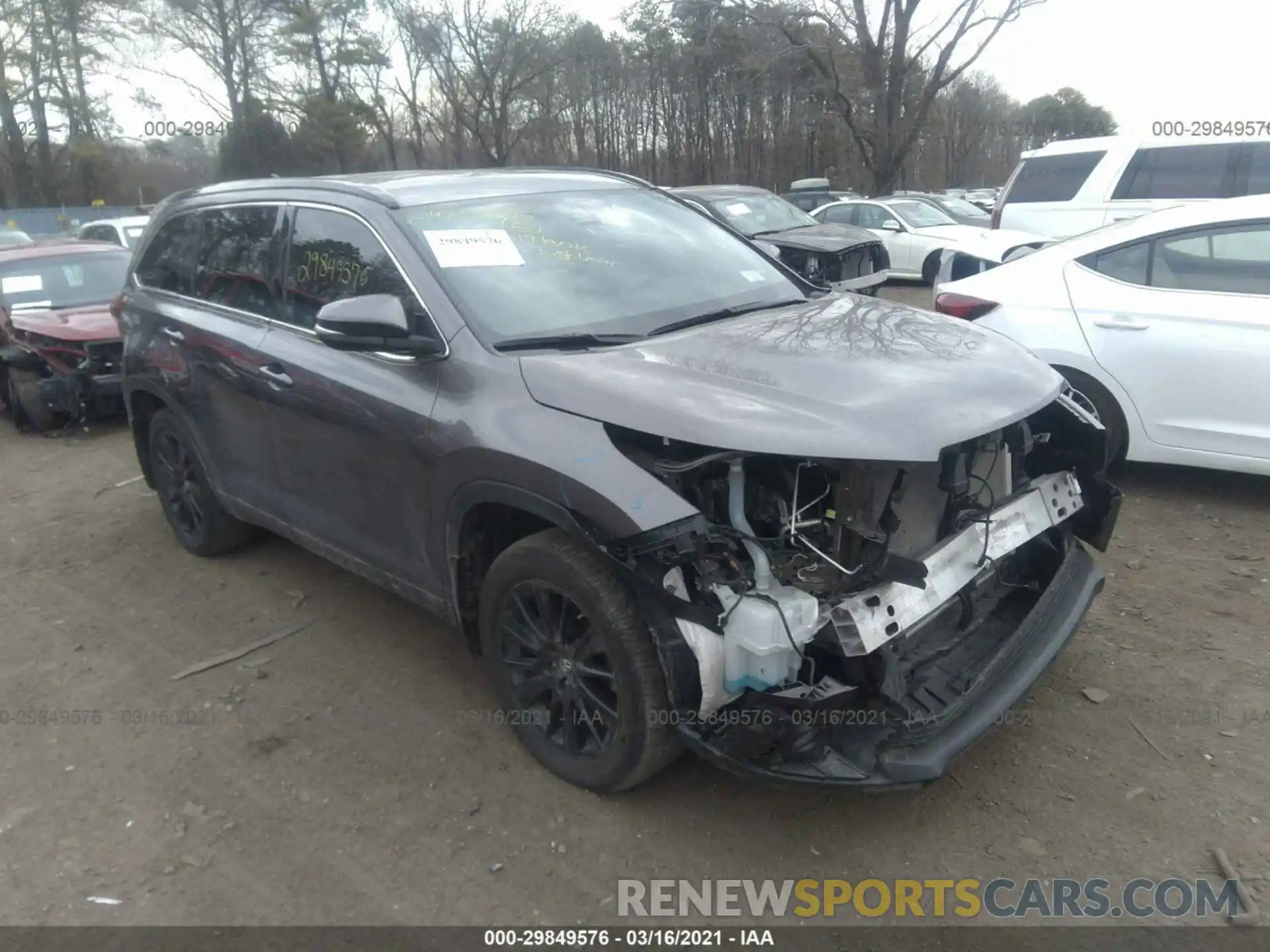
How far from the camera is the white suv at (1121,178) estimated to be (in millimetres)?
9031

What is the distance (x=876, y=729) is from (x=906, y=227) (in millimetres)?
14194

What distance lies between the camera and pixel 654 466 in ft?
8.82

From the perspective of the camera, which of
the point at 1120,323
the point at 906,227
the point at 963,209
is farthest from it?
the point at 963,209

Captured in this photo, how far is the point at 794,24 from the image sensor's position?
28016 mm

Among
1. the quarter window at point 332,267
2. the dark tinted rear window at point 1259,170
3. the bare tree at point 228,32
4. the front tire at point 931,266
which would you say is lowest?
the front tire at point 931,266

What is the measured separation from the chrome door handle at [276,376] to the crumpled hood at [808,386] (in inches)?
50.6

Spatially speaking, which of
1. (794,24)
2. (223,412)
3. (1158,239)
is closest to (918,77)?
(794,24)

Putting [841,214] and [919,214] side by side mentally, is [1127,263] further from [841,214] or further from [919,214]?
[841,214]

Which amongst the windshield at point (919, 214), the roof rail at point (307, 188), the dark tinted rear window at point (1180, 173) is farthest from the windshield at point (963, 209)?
the roof rail at point (307, 188)

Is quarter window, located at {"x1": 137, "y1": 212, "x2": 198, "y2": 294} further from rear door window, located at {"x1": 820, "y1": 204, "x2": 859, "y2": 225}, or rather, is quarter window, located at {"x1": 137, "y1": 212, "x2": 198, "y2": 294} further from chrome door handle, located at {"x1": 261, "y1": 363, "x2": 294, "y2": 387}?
rear door window, located at {"x1": 820, "y1": 204, "x2": 859, "y2": 225}

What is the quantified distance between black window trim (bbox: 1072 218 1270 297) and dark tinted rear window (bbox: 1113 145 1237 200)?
477cm

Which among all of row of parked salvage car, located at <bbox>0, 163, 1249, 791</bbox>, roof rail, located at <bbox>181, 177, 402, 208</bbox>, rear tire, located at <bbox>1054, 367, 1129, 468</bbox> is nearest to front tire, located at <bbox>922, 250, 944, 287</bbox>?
rear tire, located at <bbox>1054, 367, 1129, 468</bbox>

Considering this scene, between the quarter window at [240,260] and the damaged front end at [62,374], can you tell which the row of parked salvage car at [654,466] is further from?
the damaged front end at [62,374]

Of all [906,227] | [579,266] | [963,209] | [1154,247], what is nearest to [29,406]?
[579,266]
